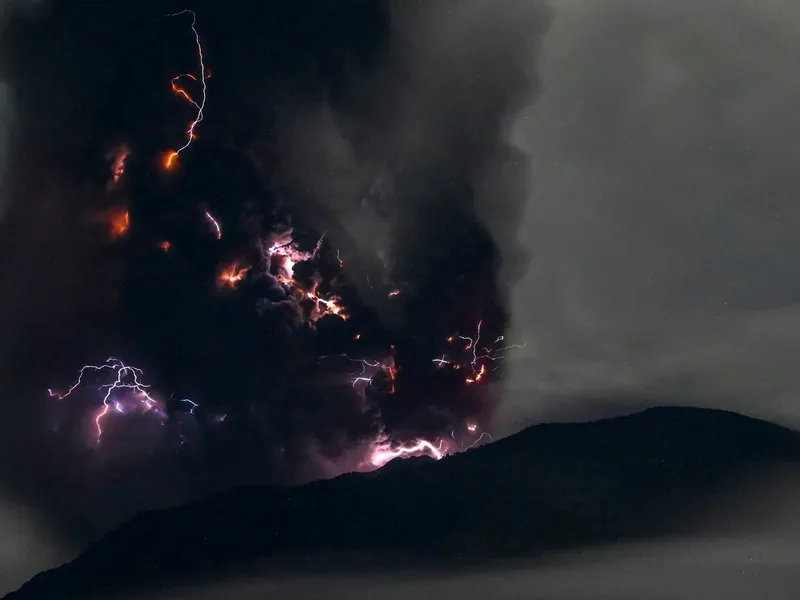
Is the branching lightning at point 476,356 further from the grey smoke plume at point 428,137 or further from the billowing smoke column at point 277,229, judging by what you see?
the grey smoke plume at point 428,137

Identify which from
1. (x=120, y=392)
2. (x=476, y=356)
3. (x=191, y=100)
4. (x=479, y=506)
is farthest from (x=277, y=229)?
(x=479, y=506)

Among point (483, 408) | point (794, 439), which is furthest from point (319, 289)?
point (794, 439)

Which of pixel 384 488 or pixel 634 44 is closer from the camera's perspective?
pixel 634 44

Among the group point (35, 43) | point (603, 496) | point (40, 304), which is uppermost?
point (35, 43)

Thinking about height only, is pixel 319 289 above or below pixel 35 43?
below

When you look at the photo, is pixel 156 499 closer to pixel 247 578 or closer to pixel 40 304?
pixel 247 578

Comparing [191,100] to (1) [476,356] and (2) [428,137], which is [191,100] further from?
(1) [476,356]

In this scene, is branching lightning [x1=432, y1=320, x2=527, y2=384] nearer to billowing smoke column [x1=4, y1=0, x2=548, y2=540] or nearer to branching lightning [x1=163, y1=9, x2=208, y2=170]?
billowing smoke column [x1=4, y1=0, x2=548, y2=540]
